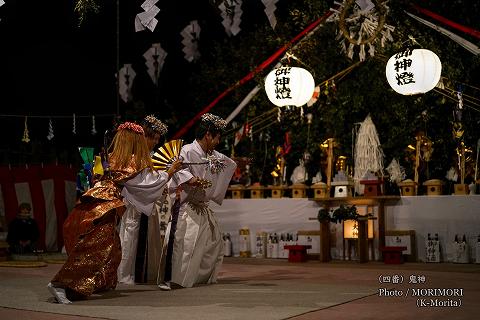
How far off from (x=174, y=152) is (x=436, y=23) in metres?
6.27

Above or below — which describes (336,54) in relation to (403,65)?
above

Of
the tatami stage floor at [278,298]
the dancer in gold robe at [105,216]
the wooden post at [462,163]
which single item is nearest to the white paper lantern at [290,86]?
the wooden post at [462,163]

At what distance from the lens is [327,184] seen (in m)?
10.6

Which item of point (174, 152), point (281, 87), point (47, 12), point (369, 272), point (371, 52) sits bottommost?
point (369, 272)

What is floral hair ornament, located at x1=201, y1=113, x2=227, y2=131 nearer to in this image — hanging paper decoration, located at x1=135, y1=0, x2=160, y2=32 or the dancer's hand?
the dancer's hand

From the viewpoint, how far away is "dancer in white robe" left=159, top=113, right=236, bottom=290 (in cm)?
643

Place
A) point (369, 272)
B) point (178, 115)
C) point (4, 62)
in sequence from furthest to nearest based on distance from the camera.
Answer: point (178, 115), point (4, 62), point (369, 272)

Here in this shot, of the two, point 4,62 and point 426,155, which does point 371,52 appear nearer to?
point 426,155

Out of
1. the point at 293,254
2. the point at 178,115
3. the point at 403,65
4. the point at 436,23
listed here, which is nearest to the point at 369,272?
the point at 293,254

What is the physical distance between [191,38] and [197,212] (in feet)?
22.0

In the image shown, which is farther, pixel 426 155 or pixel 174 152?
pixel 426 155

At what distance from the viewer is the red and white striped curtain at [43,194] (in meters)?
11.3

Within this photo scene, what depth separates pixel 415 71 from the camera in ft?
29.3

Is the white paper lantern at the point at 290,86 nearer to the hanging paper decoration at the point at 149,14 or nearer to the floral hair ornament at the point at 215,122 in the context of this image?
the floral hair ornament at the point at 215,122
